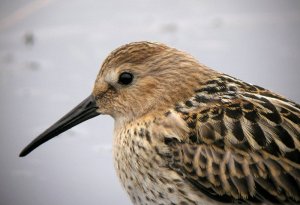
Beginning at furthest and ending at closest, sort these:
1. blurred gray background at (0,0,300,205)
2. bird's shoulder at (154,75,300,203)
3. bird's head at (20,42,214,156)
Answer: blurred gray background at (0,0,300,205) < bird's head at (20,42,214,156) < bird's shoulder at (154,75,300,203)

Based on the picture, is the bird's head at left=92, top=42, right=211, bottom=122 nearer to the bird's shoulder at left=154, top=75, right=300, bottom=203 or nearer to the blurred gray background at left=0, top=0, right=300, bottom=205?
the bird's shoulder at left=154, top=75, right=300, bottom=203

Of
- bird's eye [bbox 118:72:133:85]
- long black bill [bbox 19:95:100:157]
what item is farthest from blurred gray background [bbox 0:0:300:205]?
bird's eye [bbox 118:72:133:85]

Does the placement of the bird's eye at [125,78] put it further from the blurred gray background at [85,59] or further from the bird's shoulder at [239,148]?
the blurred gray background at [85,59]

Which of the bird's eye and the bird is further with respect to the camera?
the bird's eye

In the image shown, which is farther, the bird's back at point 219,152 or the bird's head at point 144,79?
the bird's head at point 144,79

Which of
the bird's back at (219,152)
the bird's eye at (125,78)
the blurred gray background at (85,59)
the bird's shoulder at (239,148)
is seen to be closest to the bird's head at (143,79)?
the bird's eye at (125,78)

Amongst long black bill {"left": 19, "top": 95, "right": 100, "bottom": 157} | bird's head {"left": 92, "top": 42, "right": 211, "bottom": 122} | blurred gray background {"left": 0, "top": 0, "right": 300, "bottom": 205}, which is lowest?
bird's head {"left": 92, "top": 42, "right": 211, "bottom": 122}

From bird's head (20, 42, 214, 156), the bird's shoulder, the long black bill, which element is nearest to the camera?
the bird's shoulder
